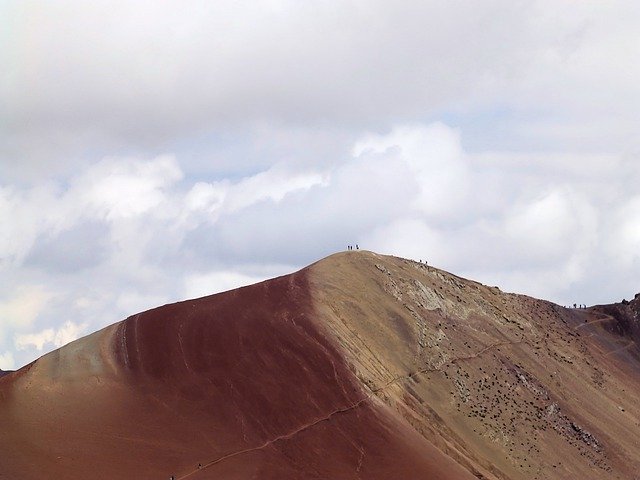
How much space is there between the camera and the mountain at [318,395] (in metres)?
53.5

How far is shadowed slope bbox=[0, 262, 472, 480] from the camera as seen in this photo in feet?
172

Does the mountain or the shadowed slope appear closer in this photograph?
the shadowed slope

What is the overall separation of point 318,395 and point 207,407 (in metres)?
7.12

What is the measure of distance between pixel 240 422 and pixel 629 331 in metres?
62.3

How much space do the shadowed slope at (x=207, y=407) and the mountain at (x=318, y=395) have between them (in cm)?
9

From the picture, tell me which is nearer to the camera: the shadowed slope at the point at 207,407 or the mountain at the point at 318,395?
the shadowed slope at the point at 207,407

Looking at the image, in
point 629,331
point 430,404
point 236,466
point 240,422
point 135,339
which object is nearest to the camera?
point 236,466

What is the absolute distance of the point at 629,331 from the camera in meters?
105

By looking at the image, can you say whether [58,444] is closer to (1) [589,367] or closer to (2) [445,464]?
(2) [445,464]

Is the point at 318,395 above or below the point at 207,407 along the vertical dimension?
below

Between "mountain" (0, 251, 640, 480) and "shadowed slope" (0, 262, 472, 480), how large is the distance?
94 mm

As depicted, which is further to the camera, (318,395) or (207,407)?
(318,395)

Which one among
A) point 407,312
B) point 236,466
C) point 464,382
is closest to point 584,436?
point 464,382

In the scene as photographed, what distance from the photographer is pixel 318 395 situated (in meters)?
59.4
